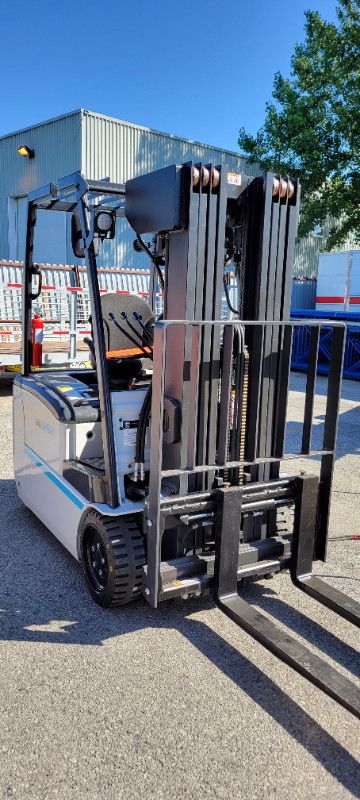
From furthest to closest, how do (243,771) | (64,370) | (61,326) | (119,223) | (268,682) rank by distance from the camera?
(119,223), (61,326), (64,370), (268,682), (243,771)

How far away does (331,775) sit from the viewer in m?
2.42

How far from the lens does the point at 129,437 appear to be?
3699mm

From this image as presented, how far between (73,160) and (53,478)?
1727 cm

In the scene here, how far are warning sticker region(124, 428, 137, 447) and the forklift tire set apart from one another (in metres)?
0.44

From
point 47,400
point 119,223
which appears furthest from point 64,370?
point 119,223

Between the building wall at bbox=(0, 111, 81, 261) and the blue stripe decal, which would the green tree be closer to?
the building wall at bbox=(0, 111, 81, 261)

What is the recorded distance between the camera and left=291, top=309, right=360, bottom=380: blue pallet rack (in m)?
16.0

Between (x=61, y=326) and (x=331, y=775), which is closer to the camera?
(x=331, y=775)

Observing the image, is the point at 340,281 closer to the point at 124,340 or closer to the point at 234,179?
the point at 124,340

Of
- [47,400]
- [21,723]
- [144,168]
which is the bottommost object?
[21,723]

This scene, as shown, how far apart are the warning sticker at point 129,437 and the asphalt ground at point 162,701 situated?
0.98 meters

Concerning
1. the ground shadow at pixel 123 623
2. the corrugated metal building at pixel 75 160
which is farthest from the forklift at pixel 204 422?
the corrugated metal building at pixel 75 160

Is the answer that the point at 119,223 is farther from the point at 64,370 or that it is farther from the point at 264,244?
the point at 264,244

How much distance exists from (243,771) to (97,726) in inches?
25.7
